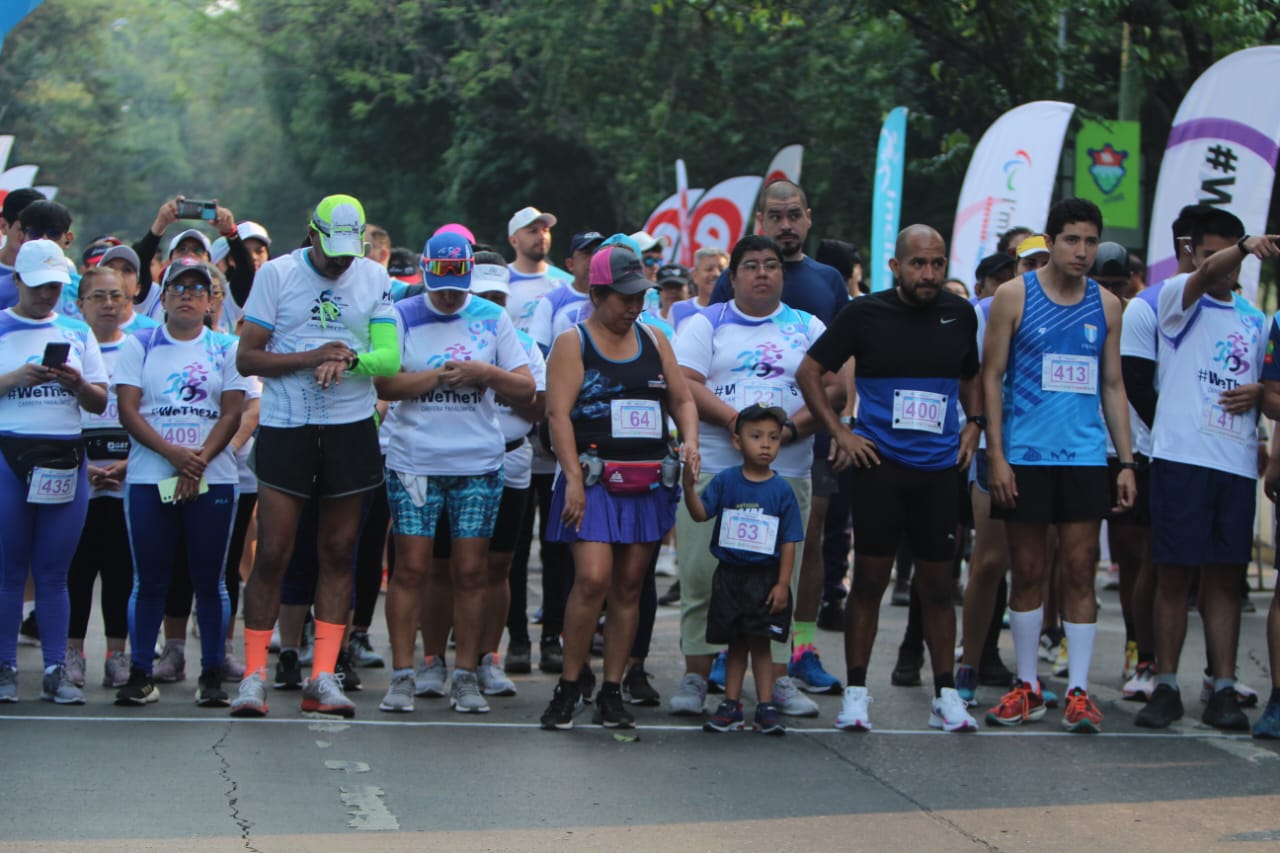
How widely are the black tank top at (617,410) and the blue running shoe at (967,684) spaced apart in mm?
1859

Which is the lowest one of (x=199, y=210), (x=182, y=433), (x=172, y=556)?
(x=172, y=556)

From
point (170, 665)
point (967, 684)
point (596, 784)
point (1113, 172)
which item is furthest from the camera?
point (1113, 172)

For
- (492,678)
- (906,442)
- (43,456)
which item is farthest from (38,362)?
(906,442)

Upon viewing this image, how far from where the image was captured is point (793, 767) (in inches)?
285

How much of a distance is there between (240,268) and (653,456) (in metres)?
2.92

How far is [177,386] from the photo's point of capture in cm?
845

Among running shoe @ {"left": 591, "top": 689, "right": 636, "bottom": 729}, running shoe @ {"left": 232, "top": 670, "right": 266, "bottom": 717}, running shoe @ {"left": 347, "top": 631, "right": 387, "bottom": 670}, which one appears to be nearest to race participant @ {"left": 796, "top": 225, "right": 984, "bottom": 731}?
running shoe @ {"left": 591, "top": 689, "right": 636, "bottom": 729}

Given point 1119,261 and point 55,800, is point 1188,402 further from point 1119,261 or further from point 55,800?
point 55,800

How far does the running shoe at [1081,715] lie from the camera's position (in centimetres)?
796

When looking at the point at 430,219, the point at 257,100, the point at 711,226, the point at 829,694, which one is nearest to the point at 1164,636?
the point at 829,694

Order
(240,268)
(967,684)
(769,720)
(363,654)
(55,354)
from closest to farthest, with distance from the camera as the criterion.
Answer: (769,720) < (55,354) < (967,684) < (240,268) < (363,654)

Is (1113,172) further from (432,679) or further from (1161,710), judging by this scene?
(432,679)

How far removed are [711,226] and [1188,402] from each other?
11.4 m

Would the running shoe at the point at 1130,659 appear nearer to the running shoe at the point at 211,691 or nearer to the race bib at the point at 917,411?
the race bib at the point at 917,411
